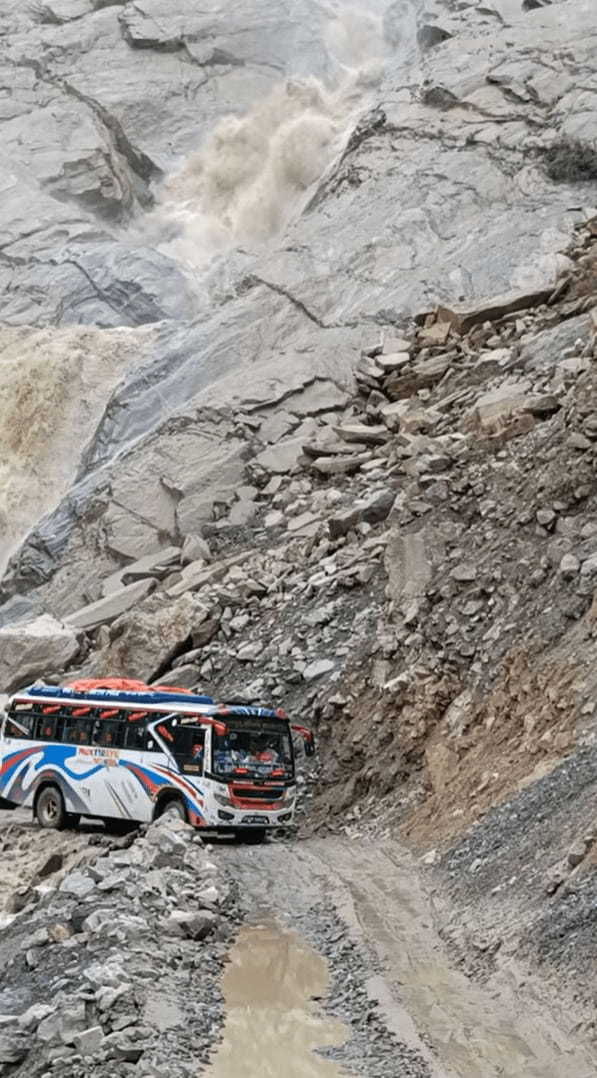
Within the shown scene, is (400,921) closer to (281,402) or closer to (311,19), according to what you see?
(281,402)

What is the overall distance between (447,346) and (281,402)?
417cm

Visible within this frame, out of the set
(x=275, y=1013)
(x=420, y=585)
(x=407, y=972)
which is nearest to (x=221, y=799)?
(x=420, y=585)

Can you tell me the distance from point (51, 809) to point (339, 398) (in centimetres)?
1302

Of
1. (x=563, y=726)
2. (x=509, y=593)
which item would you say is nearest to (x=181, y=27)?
(x=509, y=593)

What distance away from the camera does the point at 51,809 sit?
2367 centimetres

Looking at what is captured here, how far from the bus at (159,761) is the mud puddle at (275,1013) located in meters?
6.36

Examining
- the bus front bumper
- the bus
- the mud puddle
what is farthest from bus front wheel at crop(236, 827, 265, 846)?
the mud puddle

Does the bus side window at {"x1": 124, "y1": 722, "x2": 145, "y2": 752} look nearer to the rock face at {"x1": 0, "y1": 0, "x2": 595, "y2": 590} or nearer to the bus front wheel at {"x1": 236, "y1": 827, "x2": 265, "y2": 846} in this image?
the bus front wheel at {"x1": 236, "y1": 827, "x2": 265, "y2": 846}

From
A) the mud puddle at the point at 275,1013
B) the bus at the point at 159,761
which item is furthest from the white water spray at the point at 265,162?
the mud puddle at the point at 275,1013

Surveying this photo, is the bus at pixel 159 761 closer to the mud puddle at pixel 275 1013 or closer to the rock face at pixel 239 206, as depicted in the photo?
the mud puddle at pixel 275 1013

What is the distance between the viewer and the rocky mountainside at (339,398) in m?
19.7

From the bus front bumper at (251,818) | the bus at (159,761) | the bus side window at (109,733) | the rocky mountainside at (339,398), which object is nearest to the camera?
the rocky mountainside at (339,398)

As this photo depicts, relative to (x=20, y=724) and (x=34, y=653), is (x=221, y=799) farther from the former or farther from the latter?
(x=34, y=653)

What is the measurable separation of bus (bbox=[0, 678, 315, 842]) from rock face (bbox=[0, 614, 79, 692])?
14.8ft
